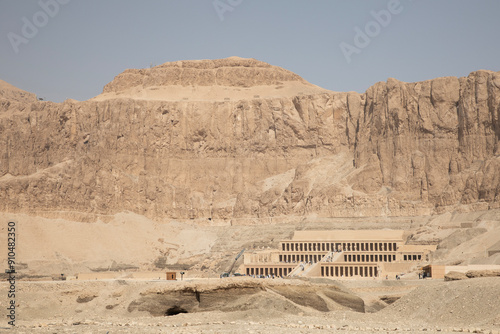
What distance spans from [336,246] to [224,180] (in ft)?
133

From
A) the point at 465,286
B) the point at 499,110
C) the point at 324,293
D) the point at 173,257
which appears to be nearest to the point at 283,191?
the point at 173,257

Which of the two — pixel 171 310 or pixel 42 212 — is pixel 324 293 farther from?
pixel 42 212

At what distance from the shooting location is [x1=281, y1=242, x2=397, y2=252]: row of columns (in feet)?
419

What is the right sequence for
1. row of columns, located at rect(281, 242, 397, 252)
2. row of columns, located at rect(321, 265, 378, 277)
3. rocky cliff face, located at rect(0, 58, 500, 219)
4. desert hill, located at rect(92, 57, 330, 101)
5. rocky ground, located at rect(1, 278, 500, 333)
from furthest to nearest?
desert hill, located at rect(92, 57, 330, 101) < rocky cliff face, located at rect(0, 58, 500, 219) < row of columns, located at rect(281, 242, 397, 252) < row of columns, located at rect(321, 265, 378, 277) < rocky ground, located at rect(1, 278, 500, 333)

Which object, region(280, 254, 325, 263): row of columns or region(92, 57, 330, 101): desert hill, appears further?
region(92, 57, 330, 101): desert hill

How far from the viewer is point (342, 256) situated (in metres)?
125

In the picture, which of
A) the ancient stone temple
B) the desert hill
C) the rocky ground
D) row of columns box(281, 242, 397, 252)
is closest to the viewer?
the rocky ground

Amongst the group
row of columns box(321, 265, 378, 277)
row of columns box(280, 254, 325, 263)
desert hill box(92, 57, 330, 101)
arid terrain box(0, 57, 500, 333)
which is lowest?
row of columns box(321, 265, 378, 277)

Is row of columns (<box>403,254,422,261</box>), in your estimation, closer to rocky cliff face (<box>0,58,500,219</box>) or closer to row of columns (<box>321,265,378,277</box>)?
row of columns (<box>321,265,378,277</box>)

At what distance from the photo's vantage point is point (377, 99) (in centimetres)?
15450

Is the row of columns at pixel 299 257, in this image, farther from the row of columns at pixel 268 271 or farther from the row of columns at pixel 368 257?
the row of columns at pixel 268 271

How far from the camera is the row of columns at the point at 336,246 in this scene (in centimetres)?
12775

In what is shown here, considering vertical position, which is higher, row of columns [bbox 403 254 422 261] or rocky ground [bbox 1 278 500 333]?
rocky ground [bbox 1 278 500 333]

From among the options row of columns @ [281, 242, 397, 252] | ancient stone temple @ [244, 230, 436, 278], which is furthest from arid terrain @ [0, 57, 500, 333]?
row of columns @ [281, 242, 397, 252]
